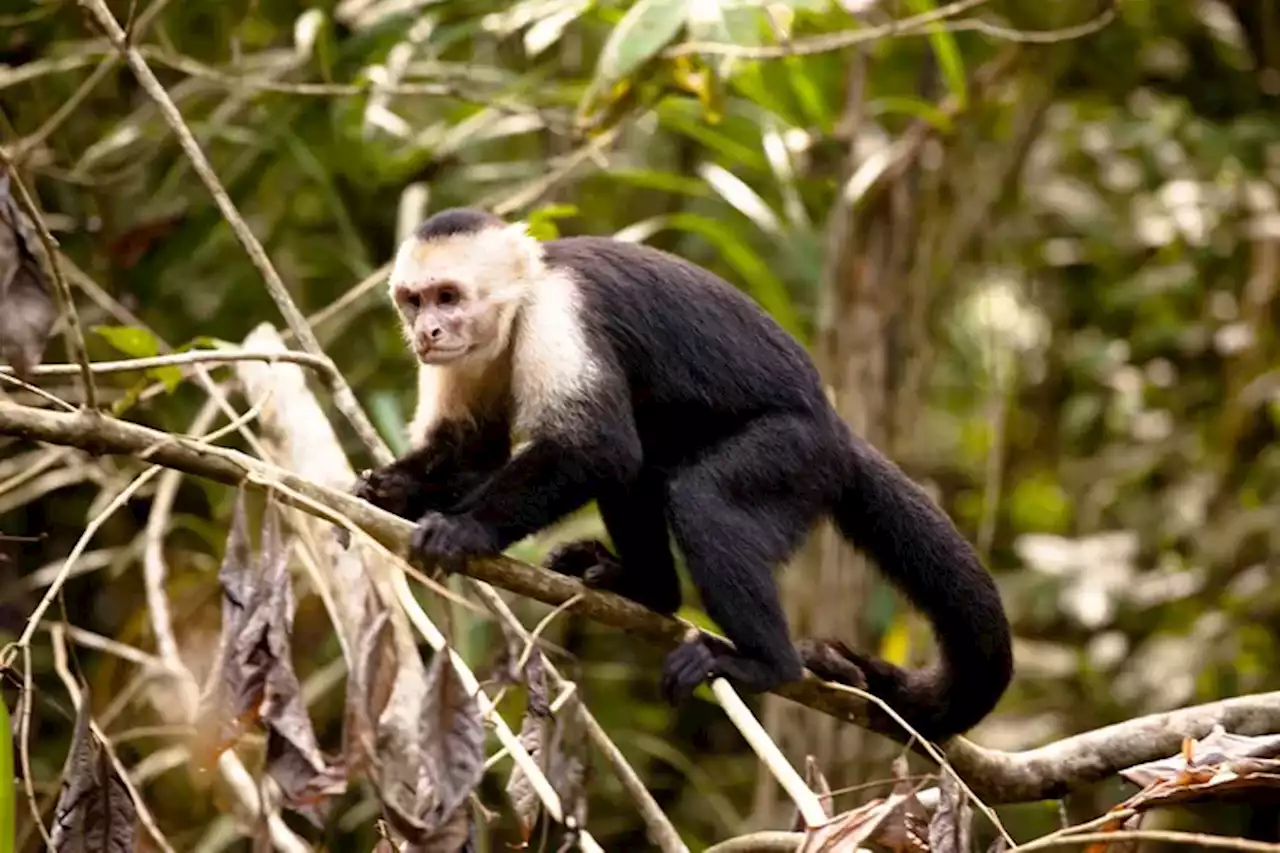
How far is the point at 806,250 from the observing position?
3.41m

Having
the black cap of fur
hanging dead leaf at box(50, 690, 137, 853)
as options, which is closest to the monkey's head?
the black cap of fur

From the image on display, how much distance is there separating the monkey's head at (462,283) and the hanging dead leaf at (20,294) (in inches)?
34.6

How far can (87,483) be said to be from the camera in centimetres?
353

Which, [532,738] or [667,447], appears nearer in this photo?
[532,738]

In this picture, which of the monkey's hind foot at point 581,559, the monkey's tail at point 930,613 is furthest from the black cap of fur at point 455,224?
the monkey's tail at point 930,613

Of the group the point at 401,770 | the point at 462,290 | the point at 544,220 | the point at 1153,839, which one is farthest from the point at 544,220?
the point at 1153,839

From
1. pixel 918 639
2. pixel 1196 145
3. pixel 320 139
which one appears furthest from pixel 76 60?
pixel 1196 145

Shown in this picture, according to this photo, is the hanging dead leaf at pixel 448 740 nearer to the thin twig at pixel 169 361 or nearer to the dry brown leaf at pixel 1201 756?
the thin twig at pixel 169 361

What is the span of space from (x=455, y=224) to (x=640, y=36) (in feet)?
1.77

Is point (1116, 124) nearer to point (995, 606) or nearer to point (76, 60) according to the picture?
point (995, 606)

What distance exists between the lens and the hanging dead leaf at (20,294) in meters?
1.43

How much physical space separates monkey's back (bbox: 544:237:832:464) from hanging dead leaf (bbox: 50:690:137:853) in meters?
1.06

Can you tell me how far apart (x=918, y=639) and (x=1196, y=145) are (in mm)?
1507

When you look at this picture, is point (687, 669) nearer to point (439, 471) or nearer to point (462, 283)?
point (439, 471)
